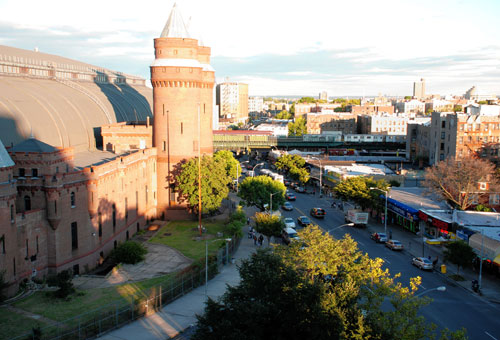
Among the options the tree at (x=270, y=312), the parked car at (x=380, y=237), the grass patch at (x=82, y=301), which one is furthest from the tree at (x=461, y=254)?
the grass patch at (x=82, y=301)

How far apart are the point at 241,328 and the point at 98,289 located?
754 inches

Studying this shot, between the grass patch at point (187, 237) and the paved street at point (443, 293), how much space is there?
50.0 ft

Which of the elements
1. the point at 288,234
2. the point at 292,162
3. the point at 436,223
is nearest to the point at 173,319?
the point at 288,234

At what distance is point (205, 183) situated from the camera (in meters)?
64.4

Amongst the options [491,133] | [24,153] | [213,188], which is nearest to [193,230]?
[213,188]

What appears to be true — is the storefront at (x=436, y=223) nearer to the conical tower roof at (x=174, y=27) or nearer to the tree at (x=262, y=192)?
the tree at (x=262, y=192)

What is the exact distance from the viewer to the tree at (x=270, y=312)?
2516 centimetres

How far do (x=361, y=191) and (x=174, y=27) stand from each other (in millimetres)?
34941

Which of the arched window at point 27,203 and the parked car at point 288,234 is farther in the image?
the parked car at point 288,234

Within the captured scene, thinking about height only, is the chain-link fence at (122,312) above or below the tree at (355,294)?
below

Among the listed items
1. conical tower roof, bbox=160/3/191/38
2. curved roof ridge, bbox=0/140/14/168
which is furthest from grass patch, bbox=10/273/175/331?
conical tower roof, bbox=160/3/191/38

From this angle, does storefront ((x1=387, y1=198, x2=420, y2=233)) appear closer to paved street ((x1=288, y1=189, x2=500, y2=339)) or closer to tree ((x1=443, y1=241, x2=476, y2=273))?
paved street ((x1=288, y1=189, x2=500, y2=339))

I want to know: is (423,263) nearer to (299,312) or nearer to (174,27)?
(299,312)

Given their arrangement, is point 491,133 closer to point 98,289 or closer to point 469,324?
point 469,324
